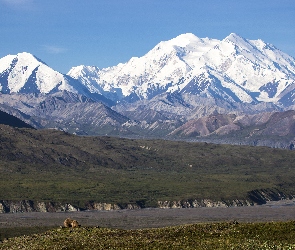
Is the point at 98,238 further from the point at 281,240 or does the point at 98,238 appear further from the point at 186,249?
the point at 281,240

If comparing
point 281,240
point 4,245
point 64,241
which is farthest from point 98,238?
point 281,240

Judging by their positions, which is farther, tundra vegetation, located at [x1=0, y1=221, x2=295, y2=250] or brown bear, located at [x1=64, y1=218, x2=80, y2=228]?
brown bear, located at [x1=64, y1=218, x2=80, y2=228]

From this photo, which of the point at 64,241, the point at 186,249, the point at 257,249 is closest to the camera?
the point at 257,249

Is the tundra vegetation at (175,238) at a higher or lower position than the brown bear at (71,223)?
lower

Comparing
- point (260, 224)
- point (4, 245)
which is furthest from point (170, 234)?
point (4, 245)

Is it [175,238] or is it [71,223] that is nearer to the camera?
[175,238]

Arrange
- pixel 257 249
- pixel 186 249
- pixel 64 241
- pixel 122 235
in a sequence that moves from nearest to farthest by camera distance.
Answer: pixel 257 249 → pixel 186 249 → pixel 64 241 → pixel 122 235

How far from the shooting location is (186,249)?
279ft

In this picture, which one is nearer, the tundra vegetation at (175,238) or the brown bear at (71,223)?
the tundra vegetation at (175,238)

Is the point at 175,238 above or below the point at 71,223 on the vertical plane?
below

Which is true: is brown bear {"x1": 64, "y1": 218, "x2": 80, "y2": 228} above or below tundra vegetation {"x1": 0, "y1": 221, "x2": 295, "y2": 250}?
above

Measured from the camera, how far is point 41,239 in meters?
99.0

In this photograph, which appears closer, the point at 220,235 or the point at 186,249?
the point at 186,249

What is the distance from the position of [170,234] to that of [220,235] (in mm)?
7226
